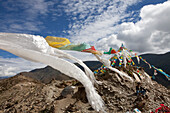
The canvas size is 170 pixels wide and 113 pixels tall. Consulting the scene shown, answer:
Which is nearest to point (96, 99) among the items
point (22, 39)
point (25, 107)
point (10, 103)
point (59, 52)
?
point (59, 52)

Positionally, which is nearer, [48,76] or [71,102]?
[71,102]

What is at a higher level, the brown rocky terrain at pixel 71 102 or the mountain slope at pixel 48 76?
the brown rocky terrain at pixel 71 102

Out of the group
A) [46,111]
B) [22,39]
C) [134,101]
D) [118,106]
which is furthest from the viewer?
[134,101]

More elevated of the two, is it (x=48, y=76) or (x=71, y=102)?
(x=71, y=102)

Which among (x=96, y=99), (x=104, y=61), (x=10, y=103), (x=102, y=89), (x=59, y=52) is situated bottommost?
(x=10, y=103)

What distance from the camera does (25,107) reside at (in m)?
4.11

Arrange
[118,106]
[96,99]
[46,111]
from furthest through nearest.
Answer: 1. [118,106]
2. [46,111]
3. [96,99]

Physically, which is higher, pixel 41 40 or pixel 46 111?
pixel 41 40

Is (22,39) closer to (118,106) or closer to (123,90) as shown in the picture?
(118,106)

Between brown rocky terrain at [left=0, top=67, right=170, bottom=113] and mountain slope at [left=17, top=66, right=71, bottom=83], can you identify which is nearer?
brown rocky terrain at [left=0, top=67, right=170, bottom=113]

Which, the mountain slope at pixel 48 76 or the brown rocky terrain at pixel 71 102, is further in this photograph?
the mountain slope at pixel 48 76

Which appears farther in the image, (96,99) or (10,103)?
(10,103)

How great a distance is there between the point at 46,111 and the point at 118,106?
2950 millimetres

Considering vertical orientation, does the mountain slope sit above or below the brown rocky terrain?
below
